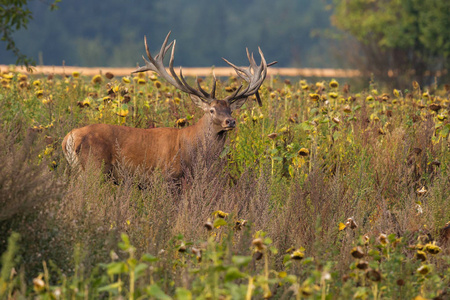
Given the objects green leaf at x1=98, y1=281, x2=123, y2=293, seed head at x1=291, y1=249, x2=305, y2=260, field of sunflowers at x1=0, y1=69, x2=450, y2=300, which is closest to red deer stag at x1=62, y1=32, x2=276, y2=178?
field of sunflowers at x1=0, y1=69, x2=450, y2=300

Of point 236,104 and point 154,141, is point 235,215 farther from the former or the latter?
point 236,104

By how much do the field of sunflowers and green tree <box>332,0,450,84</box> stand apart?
1532 centimetres

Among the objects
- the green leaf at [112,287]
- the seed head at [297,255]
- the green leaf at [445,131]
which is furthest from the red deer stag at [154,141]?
the green leaf at [112,287]

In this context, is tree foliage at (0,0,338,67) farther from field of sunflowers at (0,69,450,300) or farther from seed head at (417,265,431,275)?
seed head at (417,265,431,275)

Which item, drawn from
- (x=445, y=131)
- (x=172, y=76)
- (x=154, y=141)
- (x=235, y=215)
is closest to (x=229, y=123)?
(x=154, y=141)

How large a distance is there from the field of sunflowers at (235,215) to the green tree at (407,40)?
15.3 m

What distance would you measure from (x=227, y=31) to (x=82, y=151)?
7582cm

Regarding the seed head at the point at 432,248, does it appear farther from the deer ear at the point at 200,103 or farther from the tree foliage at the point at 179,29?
the tree foliage at the point at 179,29

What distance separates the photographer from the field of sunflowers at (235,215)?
3578 mm

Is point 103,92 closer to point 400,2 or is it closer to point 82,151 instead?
point 82,151

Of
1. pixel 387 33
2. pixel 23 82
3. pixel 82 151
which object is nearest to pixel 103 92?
pixel 23 82

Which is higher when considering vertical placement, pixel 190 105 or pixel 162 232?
pixel 190 105

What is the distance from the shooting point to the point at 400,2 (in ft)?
82.8

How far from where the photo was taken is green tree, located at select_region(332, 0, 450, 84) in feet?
79.8
